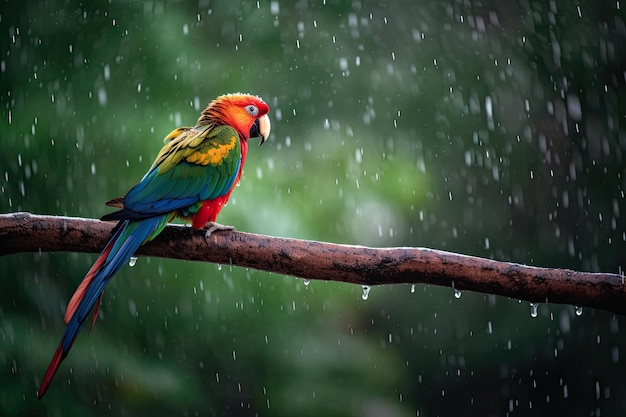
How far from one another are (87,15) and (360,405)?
2.86 meters

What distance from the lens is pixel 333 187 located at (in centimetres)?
384

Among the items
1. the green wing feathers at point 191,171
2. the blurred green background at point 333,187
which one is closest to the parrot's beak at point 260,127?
the green wing feathers at point 191,171

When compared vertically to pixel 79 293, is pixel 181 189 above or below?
above

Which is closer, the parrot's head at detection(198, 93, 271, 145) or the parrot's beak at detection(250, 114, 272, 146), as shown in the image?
the parrot's head at detection(198, 93, 271, 145)

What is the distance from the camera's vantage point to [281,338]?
13.5ft

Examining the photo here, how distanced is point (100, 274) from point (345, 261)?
0.62 m

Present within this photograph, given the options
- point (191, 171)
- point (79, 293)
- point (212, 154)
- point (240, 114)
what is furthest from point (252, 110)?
point (79, 293)

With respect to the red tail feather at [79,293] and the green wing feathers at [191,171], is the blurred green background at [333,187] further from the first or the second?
the red tail feather at [79,293]

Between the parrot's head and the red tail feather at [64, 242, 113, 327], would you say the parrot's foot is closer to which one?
the red tail feather at [64, 242, 113, 327]

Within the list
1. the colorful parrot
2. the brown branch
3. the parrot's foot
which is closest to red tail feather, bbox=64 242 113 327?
the colorful parrot

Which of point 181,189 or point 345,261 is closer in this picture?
point 345,261

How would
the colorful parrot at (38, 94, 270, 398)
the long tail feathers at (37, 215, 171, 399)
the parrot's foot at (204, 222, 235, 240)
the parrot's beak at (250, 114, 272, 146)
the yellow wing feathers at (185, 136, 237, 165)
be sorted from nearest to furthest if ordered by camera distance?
the long tail feathers at (37, 215, 171, 399) < the colorful parrot at (38, 94, 270, 398) < the parrot's foot at (204, 222, 235, 240) < the yellow wing feathers at (185, 136, 237, 165) < the parrot's beak at (250, 114, 272, 146)

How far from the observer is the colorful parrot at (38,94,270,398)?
1730mm

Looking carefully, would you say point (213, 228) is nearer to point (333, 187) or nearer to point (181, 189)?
point (181, 189)
